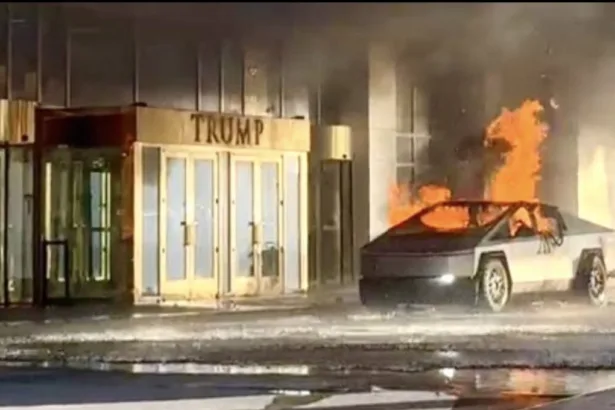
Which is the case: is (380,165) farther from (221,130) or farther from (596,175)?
(596,175)

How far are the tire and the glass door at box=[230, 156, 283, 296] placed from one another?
732 cm

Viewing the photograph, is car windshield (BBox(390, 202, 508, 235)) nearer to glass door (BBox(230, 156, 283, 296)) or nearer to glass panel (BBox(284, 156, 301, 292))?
glass door (BBox(230, 156, 283, 296))

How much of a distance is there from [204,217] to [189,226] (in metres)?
0.56

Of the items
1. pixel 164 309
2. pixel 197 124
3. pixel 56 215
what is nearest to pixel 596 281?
pixel 164 309

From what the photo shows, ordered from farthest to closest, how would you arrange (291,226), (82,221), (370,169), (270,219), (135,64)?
(370,169) < (291,226) < (270,219) < (82,221) < (135,64)

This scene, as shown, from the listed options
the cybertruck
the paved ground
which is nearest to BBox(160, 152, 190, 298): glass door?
the cybertruck

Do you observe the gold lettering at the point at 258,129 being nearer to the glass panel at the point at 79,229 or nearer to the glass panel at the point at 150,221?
the glass panel at the point at 150,221

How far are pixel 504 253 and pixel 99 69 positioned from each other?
869cm

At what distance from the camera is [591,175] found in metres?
16.0

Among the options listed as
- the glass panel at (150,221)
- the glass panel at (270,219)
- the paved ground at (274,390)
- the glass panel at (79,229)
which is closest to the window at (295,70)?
the paved ground at (274,390)

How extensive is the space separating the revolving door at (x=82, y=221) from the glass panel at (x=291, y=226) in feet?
12.9

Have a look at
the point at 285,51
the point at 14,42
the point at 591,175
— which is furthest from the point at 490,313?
the point at 285,51

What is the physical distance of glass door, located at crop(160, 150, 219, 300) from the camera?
22.9 metres

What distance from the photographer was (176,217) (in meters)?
23.3
